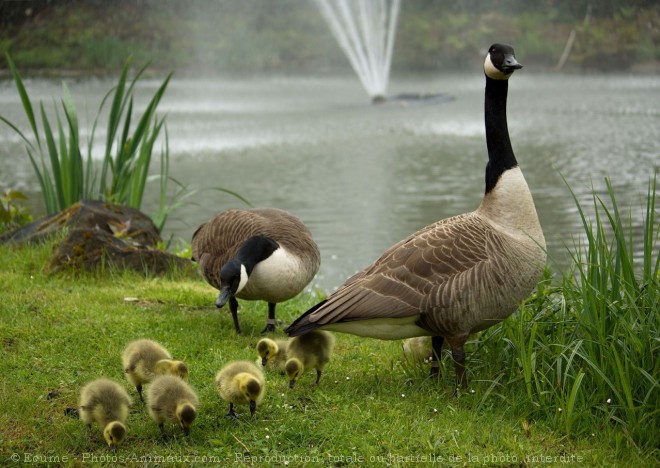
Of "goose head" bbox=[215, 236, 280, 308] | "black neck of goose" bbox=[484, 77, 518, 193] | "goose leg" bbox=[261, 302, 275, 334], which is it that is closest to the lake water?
"black neck of goose" bbox=[484, 77, 518, 193]

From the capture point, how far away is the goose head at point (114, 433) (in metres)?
3.76

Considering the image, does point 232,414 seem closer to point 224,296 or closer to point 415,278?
point 224,296

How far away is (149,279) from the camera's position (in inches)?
277

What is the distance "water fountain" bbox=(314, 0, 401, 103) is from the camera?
32719mm

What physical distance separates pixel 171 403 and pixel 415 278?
1389 millimetres

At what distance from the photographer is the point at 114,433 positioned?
3.77m

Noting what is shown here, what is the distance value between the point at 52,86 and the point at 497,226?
28.3m

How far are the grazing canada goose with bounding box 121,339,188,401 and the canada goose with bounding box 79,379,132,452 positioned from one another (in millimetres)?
387

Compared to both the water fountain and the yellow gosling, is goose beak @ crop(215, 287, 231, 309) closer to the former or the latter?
the yellow gosling

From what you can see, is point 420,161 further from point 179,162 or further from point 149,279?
point 149,279

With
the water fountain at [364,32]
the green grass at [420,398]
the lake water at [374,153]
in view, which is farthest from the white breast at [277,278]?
the water fountain at [364,32]

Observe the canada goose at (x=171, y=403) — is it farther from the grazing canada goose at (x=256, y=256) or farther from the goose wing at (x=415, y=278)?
the grazing canada goose at (x=256, y=256)

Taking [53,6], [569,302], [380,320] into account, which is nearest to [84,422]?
[380,320]

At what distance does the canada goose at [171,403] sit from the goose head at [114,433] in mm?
166
